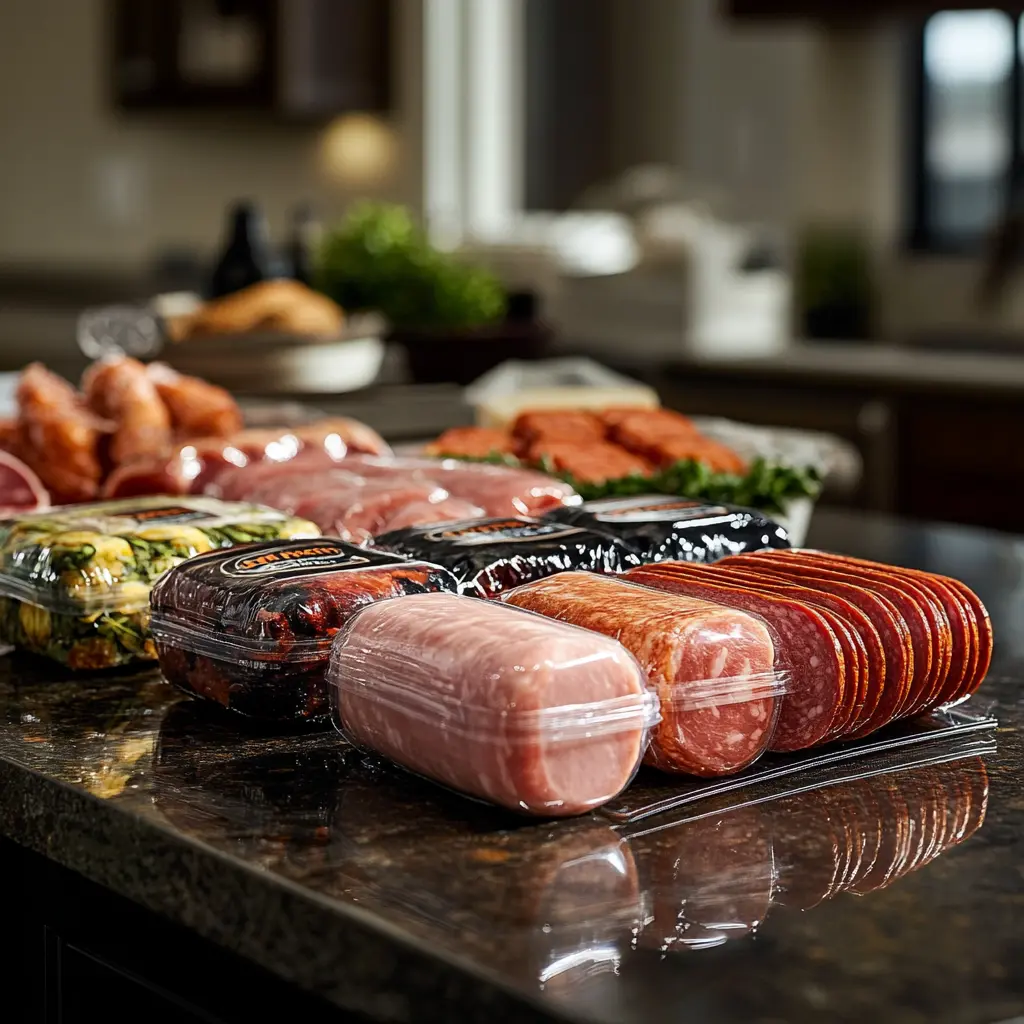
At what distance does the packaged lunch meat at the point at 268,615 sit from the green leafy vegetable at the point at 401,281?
1561mm

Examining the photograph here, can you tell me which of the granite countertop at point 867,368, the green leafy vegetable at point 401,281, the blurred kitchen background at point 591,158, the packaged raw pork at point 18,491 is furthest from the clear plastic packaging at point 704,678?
the blurred kitchen background at point 591,158

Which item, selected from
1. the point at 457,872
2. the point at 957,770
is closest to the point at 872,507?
the point at 957,770

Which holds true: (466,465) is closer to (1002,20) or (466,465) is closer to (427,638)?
(427,638)

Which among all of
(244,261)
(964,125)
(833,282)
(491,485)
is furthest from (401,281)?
(964,125)

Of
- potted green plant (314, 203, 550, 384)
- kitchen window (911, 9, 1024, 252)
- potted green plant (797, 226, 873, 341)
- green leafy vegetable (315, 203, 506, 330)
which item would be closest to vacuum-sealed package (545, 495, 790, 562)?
potted green plant (314, 203, 550, 384)

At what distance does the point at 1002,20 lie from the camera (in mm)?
4621

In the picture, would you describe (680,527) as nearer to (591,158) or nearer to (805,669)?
(805,669)

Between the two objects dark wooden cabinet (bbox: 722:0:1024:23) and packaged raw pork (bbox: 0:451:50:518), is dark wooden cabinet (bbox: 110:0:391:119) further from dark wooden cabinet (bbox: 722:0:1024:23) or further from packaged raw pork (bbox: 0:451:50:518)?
packaged raw pork (bbox: 0:451:50:518)

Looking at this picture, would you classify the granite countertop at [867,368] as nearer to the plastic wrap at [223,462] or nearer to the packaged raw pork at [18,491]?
the plastic wrap at [223,462]

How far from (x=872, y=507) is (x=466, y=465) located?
179 centimetres

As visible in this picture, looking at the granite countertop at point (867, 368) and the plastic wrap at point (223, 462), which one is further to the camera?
the granite countertop at point (867, 368)

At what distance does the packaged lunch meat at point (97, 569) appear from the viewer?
103 cm

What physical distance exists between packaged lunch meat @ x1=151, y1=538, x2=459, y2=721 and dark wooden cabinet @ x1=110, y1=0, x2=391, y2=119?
4283 millimetres

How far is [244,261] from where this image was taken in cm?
249
